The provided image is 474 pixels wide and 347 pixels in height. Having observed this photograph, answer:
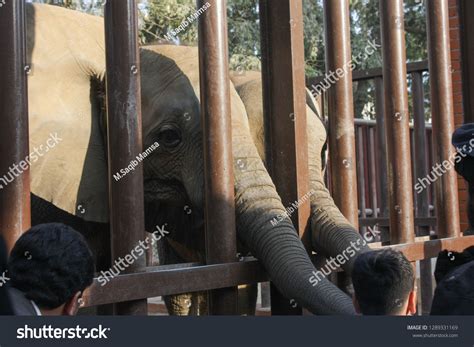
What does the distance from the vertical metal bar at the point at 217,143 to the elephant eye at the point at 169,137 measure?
91 cm

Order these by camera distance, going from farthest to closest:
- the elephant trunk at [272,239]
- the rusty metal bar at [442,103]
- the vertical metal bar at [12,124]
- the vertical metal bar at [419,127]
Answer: the vertical metal bar at [419,127]
the rusty metal bar at [442,103]
the elephant trunk at [272,239]
the vertical metal bar at [12,124]

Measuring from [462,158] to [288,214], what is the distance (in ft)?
4.05

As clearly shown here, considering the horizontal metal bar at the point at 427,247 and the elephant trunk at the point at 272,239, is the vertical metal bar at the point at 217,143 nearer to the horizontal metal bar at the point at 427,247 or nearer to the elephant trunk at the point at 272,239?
the elephant trunk at the point at 272,239

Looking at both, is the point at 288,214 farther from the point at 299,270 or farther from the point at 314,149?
the point at 314,149

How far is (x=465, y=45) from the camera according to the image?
4.56m

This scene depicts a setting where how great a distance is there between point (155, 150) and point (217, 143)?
1.04 m

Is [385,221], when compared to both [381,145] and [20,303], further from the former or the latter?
[20,303]

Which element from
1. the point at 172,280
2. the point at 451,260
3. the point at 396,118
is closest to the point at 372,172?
the point at 396,118

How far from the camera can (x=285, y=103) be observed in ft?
10.5

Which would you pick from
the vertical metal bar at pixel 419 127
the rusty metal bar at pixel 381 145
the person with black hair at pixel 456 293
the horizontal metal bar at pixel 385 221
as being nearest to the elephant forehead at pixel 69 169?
the person with black hair at pixel 456 293

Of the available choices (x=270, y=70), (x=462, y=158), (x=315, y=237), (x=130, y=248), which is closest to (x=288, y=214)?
(x=315, y=237)

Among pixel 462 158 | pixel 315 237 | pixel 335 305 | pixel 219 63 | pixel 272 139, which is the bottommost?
pixel 335 305

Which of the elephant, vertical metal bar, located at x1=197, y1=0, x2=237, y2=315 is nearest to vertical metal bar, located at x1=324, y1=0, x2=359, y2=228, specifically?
the elephant

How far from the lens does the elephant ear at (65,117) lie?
3.55m
